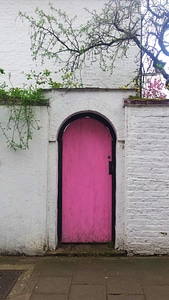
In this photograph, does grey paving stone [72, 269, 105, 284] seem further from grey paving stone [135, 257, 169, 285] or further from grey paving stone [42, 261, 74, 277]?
grey paving stone [135, 257, 169, 285]

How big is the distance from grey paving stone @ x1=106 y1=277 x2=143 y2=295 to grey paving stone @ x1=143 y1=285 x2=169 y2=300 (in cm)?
9

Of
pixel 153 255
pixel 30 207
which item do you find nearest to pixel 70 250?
pixel 30 207

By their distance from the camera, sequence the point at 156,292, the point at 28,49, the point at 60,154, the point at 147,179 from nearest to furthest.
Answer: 1. the point at 156,292
2. the point at 147,179
3. the point at 60,154
4. the point at 28,49

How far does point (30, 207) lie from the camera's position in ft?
18.2

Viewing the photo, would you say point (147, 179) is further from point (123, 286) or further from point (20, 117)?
point (20, 117)

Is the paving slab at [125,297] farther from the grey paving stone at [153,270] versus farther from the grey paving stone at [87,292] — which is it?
the grey paving stone at [153,270]

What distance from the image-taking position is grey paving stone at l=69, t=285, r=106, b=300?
4.02 metres

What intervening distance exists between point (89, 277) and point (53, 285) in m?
0.56

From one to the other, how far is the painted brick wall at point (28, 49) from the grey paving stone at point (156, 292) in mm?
4479

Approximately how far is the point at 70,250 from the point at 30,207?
3.39 feet

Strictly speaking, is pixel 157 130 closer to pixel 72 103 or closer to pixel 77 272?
pixel 72 103

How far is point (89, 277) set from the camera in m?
4.60

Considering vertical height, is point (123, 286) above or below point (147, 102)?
below

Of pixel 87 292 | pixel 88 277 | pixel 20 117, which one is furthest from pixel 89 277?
pixel 20 117
